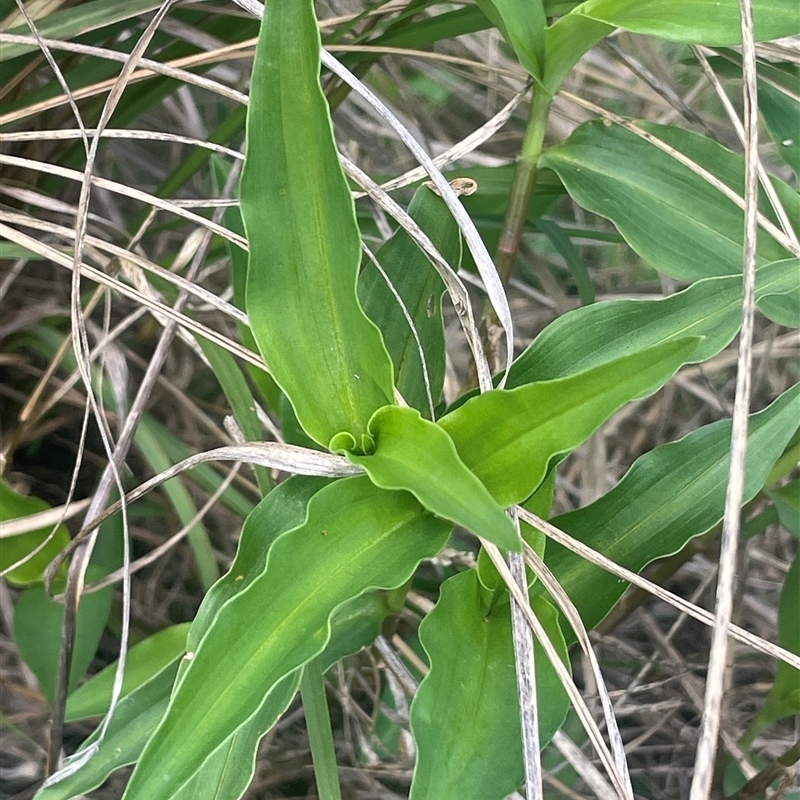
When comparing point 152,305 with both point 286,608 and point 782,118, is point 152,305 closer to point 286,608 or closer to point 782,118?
point 286,608

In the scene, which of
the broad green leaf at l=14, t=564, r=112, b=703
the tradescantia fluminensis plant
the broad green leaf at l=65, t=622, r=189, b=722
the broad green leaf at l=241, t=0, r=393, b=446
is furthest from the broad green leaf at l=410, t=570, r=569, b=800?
the broad green leaf at l=14, t=564, r=112, b=703

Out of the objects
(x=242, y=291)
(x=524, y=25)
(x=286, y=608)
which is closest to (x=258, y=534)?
(x=286, y=608)

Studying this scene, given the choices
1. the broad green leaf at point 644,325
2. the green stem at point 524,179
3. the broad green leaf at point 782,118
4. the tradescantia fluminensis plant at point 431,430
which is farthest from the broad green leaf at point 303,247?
the broad green leaf at point 782,118

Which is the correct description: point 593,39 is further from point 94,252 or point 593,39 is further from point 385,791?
point 385,791

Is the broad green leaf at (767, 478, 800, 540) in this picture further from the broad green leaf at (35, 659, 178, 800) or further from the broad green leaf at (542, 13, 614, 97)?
the broad green leaf at (35, 659, 178, 800)

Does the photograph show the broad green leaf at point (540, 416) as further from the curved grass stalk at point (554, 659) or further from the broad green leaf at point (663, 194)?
the broad green leaf at point (663, 194)

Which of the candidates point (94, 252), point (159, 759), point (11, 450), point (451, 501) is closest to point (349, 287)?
point (451, 501)

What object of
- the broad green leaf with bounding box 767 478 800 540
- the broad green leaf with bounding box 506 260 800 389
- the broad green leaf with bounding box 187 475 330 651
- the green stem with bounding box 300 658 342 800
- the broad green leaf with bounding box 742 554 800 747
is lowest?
the broad green leaf with bounding box 742 554 800 747
